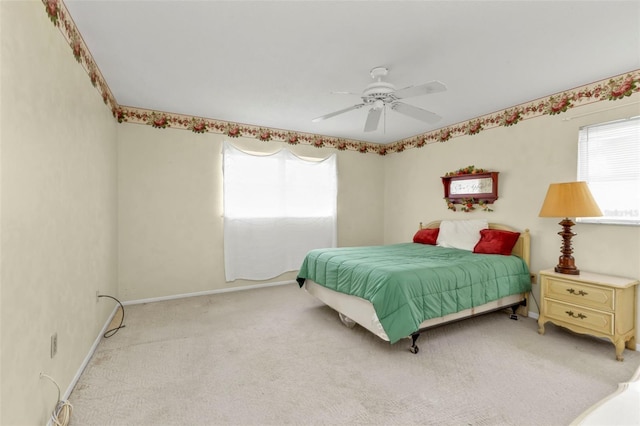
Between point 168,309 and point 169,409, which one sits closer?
point 169,409

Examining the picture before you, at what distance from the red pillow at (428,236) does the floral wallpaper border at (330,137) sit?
1.44m

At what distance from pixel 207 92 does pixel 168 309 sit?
8.66ft

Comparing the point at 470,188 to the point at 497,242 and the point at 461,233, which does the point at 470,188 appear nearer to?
the point at 461,233

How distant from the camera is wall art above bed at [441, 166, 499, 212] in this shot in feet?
12.8

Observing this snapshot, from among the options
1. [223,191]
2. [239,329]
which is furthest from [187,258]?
[239,329]

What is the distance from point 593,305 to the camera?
261cm

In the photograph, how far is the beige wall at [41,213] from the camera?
1.28m

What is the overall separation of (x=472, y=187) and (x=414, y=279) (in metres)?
2.27

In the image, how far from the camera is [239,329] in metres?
3.06

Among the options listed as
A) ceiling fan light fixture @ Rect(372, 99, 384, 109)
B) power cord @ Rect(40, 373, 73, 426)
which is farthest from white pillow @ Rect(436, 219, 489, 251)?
power cord @ Rect(40, 373, 73, 426)

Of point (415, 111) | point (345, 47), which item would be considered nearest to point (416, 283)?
point (415, 111)

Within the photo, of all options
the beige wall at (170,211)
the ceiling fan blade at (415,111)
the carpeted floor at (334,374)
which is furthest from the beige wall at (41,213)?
the ceiling fan blade at (415,111)

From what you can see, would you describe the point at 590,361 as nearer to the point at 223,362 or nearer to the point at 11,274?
the point at 223,362

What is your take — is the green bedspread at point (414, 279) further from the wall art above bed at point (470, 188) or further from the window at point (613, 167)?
the window at point (613, 167)
